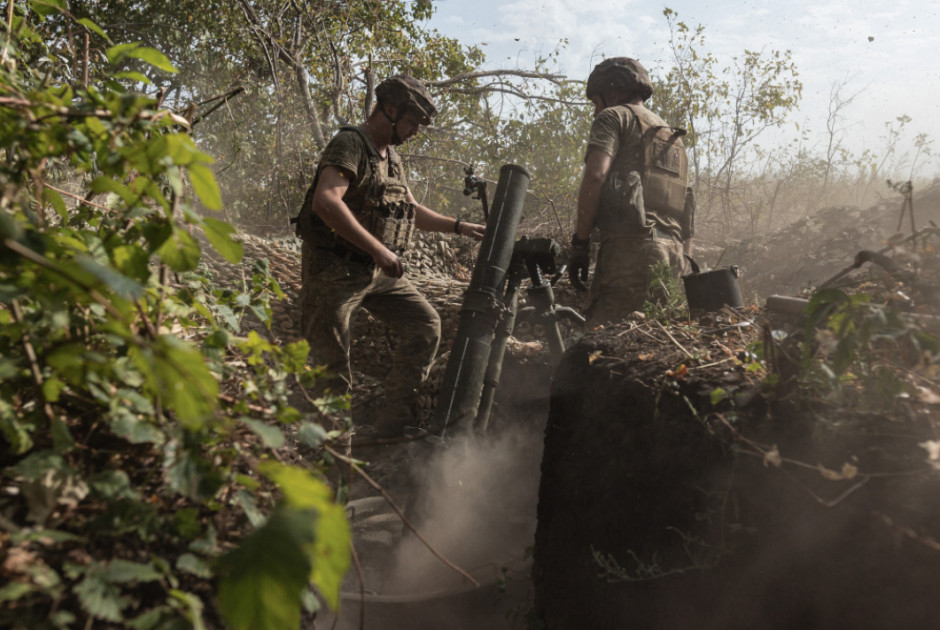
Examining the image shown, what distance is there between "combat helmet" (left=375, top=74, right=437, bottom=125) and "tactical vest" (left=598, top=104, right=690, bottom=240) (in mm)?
1286

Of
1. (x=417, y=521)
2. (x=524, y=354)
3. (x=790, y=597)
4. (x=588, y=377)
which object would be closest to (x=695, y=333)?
(x=588, y=377)

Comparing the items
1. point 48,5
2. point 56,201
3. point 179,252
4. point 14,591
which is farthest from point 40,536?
point 48,5

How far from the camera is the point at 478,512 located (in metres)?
3.62

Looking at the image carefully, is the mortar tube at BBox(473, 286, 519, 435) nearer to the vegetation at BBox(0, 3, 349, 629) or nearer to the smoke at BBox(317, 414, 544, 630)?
the smoke at BBox(317, 414, 544, 630)

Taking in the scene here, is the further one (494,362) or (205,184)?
(494,362)

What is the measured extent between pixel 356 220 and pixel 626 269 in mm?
1762

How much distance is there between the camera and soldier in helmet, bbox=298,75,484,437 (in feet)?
10.7

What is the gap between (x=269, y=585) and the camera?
67 cm

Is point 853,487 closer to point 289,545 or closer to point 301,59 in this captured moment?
point 289,545

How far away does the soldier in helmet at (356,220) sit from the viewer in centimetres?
325

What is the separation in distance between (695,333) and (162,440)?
6.36ft

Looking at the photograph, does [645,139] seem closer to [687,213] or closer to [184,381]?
[687,213]

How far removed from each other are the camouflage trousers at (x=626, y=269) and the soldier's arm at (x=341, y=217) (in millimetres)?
1512

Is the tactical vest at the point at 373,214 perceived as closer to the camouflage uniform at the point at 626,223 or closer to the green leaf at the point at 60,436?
the camouflage uniform at the point at 626,223
